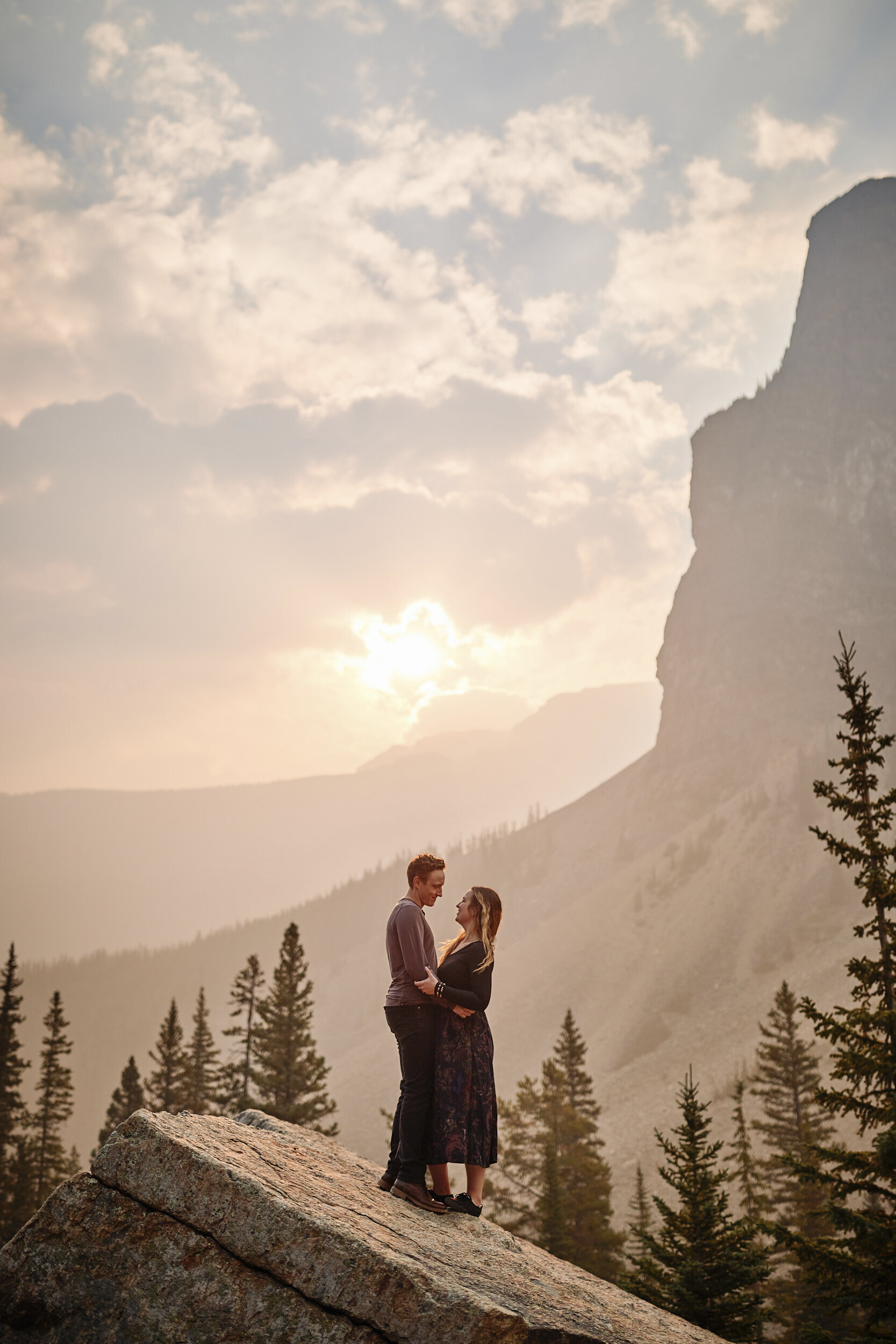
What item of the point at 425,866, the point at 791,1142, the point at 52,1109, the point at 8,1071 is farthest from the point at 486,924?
the point at 52,1109

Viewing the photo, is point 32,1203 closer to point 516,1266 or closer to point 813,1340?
point 813,1340

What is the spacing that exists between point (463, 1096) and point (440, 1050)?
50cm

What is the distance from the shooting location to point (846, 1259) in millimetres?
12211

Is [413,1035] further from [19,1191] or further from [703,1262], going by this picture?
[19,1191]

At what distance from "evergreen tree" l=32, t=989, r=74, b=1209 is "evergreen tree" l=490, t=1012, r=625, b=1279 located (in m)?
25.0

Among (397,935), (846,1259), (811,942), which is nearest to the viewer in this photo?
(397,935)

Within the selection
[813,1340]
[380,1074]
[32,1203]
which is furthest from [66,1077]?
[380,1074]

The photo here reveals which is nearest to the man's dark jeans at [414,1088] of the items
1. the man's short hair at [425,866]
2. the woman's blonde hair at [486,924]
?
the woman's blonde hair at [486,924]

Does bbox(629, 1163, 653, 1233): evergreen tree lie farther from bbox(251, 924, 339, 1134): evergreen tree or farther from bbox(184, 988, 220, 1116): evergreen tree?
bbox(184, 988, 220, 1116): evergreen tree

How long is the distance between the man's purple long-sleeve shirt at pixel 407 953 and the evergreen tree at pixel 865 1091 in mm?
6449

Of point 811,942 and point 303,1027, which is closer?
point 303,1027

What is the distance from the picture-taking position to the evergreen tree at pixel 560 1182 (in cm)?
2692

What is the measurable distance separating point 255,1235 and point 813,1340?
11.0 metres

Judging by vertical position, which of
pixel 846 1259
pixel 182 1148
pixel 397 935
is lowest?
pixel 846 1259
